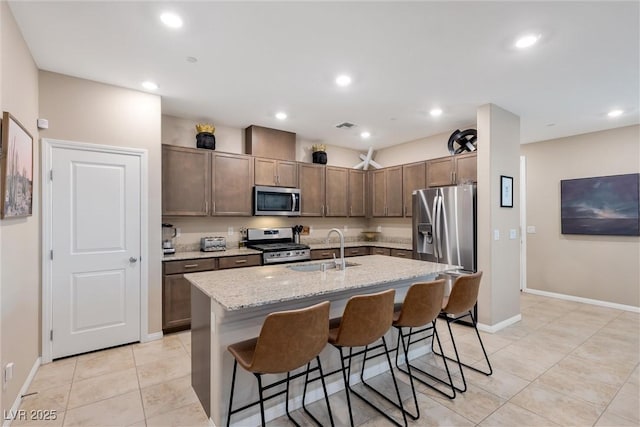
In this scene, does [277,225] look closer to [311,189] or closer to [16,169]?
[311,189]

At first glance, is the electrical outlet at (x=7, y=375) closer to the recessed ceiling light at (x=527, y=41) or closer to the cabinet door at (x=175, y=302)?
the cabinet door at (x=175, y=302)

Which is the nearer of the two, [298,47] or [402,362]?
[298,47]

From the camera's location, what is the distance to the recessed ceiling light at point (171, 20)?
6.79 feet

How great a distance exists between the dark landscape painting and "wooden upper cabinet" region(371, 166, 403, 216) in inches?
101

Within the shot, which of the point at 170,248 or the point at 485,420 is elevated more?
the point at 170,248

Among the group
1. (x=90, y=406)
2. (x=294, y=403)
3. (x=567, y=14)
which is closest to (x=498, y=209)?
(x=567, y=14)

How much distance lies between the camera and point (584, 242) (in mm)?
4762

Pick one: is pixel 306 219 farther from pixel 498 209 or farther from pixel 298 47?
pixel 298 47

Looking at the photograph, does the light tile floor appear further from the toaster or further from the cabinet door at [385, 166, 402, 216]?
the cabinet door at [385, 166, 402, 216]

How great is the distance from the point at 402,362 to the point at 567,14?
9.62 feet

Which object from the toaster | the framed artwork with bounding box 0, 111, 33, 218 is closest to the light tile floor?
Answer: the toaster

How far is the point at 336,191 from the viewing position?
5.33 m

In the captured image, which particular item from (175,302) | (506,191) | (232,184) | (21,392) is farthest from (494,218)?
(21,392)

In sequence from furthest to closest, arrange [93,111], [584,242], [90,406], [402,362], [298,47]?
[584,242], [93,111], [402,362], [298,47], [90,406]
